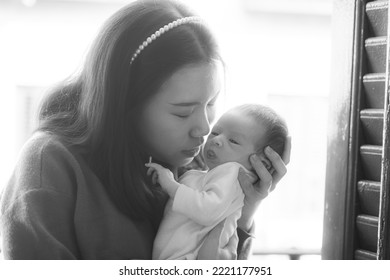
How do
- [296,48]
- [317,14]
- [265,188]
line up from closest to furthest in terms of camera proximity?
[265,188]
[317,14]
[296,48]

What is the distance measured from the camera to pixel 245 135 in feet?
3.01

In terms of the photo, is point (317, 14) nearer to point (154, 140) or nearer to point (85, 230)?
point (154, 140)

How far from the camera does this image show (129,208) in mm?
881

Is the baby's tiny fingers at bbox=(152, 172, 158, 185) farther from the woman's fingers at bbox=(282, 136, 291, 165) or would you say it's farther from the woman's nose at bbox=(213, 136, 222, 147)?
the woman's fingers at bbox=(282, 136, 291, 165)

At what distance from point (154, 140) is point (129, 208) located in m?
0.12

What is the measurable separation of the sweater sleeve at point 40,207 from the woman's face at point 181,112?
144 mm

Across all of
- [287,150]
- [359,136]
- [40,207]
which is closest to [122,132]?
[40,207]

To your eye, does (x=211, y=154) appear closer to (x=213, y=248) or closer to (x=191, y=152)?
(x=191, y=152)

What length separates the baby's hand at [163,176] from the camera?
0.87m

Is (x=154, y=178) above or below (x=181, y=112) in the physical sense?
below

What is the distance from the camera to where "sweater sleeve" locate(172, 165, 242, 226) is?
0.86 metres

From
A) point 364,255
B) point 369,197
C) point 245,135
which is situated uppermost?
point 245,135

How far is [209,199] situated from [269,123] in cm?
17
